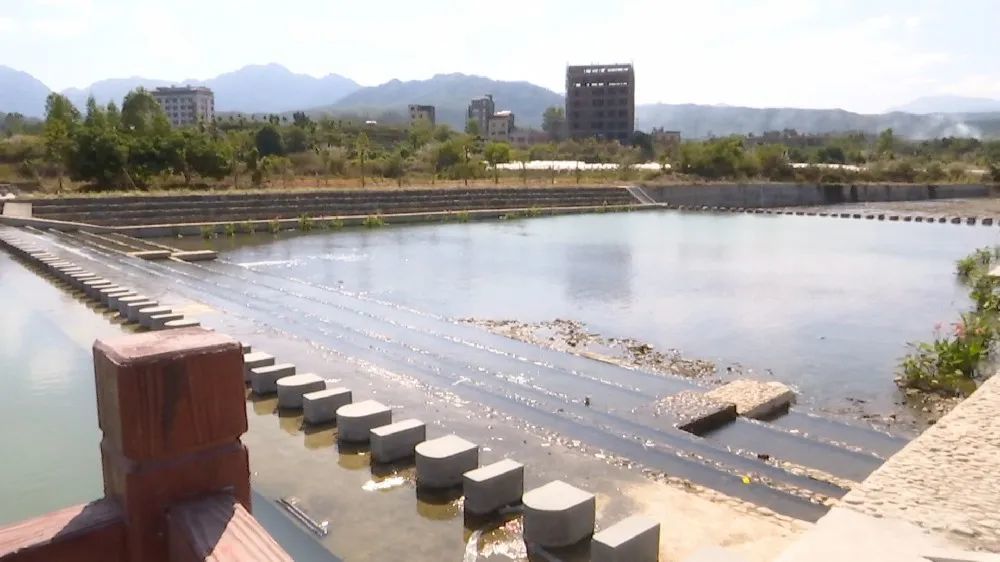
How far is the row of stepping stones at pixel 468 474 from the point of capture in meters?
3.32

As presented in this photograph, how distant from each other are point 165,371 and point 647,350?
24.3ft

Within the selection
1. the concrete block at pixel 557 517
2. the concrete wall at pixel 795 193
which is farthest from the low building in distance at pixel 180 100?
the concrete block at pixel 557 517

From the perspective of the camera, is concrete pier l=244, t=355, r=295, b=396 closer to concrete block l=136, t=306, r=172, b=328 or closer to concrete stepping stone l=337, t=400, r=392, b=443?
concrete stepping stone l=337, t=400, r=392, b=443

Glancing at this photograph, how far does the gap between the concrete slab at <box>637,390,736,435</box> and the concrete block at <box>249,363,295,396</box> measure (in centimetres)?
286

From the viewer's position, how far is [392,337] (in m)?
8.70

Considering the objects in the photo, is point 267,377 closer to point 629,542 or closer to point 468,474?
point 468,474

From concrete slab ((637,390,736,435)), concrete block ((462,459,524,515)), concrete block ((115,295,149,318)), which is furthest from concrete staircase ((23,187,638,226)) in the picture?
concrete block ((462,459,524,515))

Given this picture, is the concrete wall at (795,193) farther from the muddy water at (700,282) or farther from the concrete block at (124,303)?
the concrete block at (124,303)

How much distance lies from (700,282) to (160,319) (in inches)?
347

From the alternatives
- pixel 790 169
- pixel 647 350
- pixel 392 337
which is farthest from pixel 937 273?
pixel 790 169

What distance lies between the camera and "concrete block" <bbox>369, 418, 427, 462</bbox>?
4.57m

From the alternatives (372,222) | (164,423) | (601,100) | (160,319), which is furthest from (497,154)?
(601,100)

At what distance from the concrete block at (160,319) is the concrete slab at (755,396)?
525 cm

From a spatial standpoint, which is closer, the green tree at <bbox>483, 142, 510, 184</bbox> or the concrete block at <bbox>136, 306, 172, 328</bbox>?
the concrete block at <bbox>136, 306, 172, 328</bbox>
